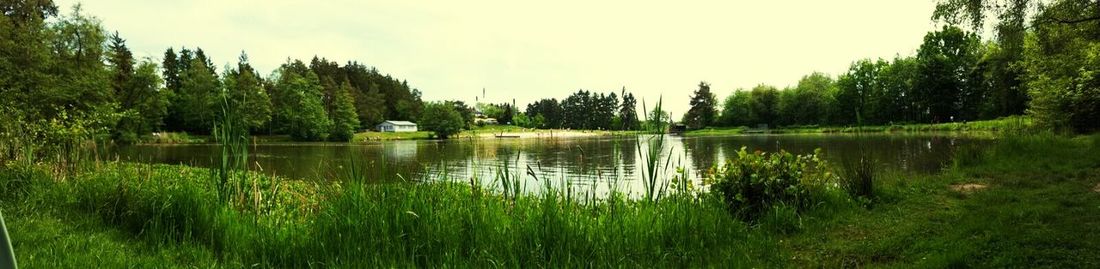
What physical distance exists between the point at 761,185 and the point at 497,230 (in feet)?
13.7

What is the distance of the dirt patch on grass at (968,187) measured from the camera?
9133mm

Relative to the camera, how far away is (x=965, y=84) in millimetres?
72375

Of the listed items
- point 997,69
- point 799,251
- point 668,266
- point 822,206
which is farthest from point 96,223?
point 997,69

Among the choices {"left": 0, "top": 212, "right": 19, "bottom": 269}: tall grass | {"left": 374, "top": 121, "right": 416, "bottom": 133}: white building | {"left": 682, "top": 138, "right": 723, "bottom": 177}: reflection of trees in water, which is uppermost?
{"left": 374, "top": 121, "right": 416, "bottom": 133}: white building

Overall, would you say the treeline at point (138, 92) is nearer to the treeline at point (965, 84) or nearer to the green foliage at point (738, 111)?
the treeline at point (965, 84)

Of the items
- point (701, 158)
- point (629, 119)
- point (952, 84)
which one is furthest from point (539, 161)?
point (952, 84)

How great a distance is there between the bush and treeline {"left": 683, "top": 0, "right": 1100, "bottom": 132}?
1.19 m

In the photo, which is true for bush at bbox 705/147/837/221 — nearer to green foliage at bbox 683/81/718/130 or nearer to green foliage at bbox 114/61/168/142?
green foliage at bbox 114/61/168/142

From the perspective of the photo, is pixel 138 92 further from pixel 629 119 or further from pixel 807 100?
pixel 807 100

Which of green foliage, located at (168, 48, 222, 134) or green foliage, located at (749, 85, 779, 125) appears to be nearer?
green foliage, located at (168, 48, 222, 134)

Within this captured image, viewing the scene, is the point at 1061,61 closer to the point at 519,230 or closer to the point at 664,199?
the point at 664,199

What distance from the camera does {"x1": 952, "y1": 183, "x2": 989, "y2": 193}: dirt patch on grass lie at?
30.0ft

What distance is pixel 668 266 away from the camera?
4621 mm

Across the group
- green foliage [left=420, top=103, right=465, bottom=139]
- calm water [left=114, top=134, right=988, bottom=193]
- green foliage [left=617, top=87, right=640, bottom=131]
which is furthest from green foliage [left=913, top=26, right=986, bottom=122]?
green foliage [left=617, top=87, right=640, bottom=131]
